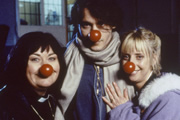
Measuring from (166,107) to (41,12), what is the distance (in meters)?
5.06

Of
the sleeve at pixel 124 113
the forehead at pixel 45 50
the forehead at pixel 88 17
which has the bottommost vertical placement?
the sleeve at pixel 124 113

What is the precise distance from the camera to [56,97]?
5.21 ft

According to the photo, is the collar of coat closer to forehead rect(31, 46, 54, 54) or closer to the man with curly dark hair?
the man with curly dark hair

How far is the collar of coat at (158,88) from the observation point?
1.22 metres

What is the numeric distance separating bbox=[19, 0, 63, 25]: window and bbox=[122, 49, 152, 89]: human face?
437cm

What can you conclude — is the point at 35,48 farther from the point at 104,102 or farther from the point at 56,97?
the point at 104,102

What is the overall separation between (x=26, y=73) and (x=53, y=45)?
11.1 inches

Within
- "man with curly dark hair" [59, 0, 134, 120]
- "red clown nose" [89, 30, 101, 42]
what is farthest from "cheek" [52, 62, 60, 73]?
"red clown nose" [89, 30, 101, 42]

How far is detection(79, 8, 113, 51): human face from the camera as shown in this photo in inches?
59.6

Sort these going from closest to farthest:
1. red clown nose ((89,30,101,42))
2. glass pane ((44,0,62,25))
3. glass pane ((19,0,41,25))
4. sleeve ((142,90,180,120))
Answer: sleeve ((142,90,180,120)), red clown nose ((89,30,101,42)), glass pane ((19,0,41,25)), glass pane ((44,0,62,25))

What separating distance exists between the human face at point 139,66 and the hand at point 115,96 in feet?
0.42

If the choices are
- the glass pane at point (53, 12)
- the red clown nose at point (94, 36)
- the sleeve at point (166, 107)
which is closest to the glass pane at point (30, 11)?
the glass pane at point (53, 12)

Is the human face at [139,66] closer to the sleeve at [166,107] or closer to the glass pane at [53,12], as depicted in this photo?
the sleeve at [166,107]

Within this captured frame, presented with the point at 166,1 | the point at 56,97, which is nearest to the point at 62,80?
the point at 56,97
